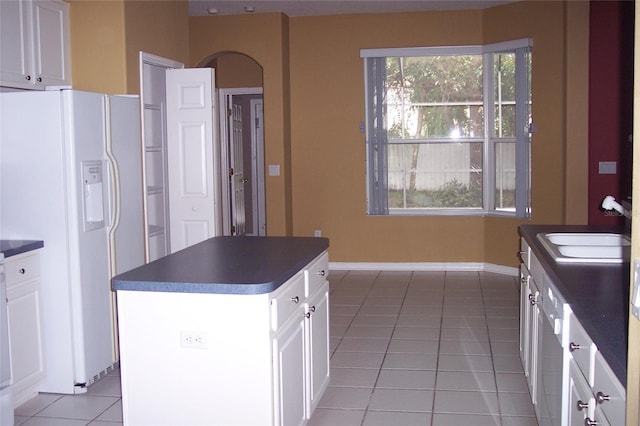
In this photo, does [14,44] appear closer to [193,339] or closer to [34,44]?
[34,44]

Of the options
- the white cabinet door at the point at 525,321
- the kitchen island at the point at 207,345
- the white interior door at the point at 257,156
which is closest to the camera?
the kitchen island at the point at 207,345

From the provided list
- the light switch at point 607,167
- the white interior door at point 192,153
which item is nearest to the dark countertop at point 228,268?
the white interior door at point 192,153

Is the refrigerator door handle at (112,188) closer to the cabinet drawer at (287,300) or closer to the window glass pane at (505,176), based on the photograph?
the cabinet drawer at (287,300)

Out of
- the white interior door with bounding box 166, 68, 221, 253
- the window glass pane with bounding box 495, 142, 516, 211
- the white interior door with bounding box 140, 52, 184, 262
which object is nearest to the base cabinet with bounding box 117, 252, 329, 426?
the white interior door with bounding box 140, 52, 184, 262

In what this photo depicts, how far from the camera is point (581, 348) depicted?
6.87 ft

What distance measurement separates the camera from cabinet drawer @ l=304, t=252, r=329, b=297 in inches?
126

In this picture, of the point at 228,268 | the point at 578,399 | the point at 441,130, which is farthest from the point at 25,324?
the point at 441,130

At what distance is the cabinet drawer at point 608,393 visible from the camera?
5.16 ft

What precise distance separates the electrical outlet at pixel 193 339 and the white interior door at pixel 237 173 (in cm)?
602

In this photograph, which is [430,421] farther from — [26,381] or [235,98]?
[235,98]

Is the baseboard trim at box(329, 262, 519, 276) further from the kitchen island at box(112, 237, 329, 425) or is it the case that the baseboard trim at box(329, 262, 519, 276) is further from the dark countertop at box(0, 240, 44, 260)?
the kitchen island at box(112, 237, 329, 425)

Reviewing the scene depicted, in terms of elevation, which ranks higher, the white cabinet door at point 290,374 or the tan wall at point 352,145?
the tan wall at point 352,145

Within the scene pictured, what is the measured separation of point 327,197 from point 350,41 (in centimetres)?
166

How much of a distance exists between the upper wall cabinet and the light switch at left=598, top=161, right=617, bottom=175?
4302 millimetres
